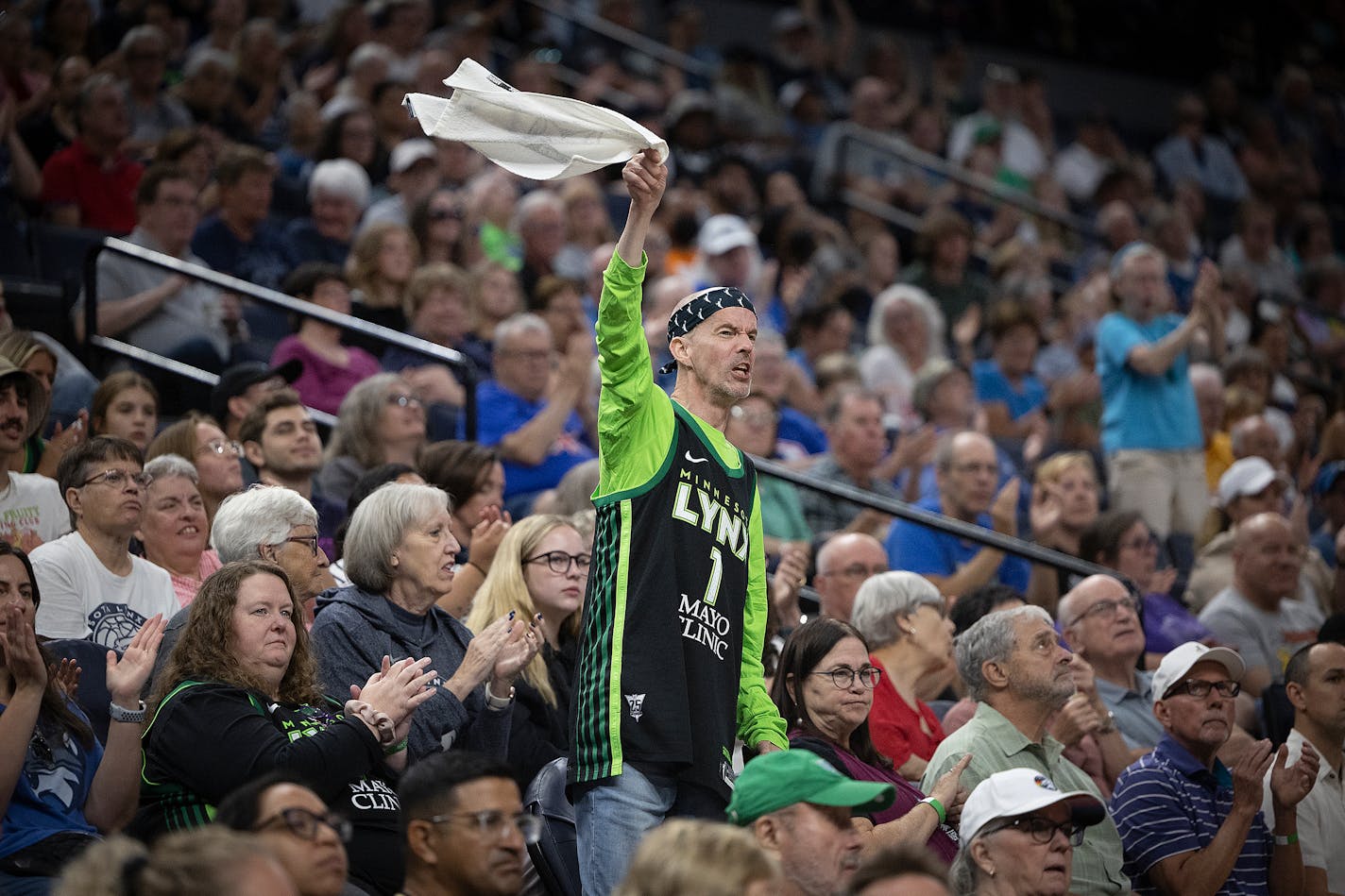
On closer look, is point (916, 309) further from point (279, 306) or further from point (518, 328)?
point (279, 306)

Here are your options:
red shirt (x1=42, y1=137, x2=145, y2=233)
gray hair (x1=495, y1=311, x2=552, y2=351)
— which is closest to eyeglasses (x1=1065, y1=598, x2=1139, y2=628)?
gray hair (x1=495, y1=311, x2=552, y2=351)

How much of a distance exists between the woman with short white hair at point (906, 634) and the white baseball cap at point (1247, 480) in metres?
3.18

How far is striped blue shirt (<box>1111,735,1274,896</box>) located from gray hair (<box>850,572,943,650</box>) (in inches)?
35.8

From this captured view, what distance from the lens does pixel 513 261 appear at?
33.4ft

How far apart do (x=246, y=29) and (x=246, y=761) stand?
7.82 meters

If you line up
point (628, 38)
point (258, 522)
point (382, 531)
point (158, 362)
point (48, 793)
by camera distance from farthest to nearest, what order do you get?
point (628, 38), point (158, 362), point (258, 522), point (382, 531), point (48, 793)

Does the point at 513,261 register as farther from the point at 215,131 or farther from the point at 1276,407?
the point at 1276,407

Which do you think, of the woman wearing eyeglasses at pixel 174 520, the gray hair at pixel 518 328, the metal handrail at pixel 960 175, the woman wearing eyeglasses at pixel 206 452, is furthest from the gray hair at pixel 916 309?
the woman wearing eyeglasses at pixel 174 520

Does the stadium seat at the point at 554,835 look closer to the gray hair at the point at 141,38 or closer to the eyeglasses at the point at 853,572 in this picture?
the eyeglasses at the point at 853,572

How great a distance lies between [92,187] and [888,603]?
4.99 m

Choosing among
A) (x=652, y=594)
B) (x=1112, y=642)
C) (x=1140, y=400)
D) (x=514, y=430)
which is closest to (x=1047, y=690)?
(x=1112, y=642)

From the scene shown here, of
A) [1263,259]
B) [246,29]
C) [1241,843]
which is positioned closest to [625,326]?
[1241,843]

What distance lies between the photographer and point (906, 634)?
19.7 ft

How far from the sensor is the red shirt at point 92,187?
8688mm
